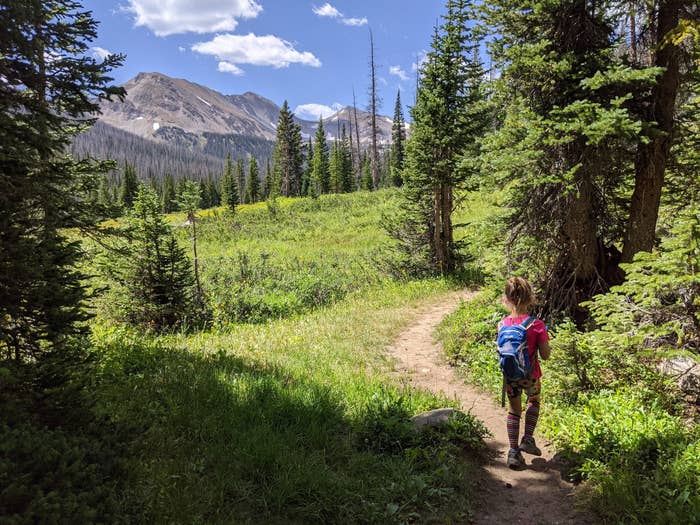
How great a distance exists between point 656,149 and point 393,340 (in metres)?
6.50

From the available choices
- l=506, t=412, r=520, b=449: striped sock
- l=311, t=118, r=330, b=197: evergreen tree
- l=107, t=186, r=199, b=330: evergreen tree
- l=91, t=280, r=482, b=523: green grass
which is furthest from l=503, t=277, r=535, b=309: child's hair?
l=311, t=118, r=330, b=197: evergreen tree

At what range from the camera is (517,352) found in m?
4.99

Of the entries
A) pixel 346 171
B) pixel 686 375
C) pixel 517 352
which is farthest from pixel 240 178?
pixel 686 375

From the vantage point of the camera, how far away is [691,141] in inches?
281

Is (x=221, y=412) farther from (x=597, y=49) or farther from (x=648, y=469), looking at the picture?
(x=597, y=49)

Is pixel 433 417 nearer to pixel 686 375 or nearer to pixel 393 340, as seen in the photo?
pixel 686 375

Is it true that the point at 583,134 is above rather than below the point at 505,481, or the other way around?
above

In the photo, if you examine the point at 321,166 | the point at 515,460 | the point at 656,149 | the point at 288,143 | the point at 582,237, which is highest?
the point at 288,143

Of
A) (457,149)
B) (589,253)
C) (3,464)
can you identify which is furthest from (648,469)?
(457,149)

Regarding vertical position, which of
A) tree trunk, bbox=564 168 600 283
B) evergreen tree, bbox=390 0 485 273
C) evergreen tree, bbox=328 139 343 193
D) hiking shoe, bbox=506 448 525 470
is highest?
evergreen tree, bbox=328 139 343 193

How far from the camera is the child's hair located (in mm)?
5137

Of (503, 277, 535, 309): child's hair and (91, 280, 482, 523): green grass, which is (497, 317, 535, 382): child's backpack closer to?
(503, 277, 535, 309): child's hair

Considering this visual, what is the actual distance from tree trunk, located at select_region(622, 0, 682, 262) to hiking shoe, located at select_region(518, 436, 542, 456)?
13.2 feet

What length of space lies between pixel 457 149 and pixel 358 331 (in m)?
8.84
